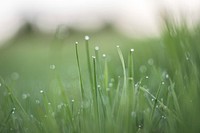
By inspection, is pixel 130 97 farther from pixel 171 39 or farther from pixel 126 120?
pixel 171 39

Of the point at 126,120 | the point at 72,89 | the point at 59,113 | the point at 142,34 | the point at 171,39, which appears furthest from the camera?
the point at 142,34

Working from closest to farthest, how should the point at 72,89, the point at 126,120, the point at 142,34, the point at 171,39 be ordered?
the point at 126,120 < the point at 171,39 < the point at 72,89 < the point at 142,34

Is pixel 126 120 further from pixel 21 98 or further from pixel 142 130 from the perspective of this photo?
pixel 21 98

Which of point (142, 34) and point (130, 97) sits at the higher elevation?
A: point (142, 34)

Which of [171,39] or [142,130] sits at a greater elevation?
[171,39]

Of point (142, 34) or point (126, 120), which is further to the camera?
point (142, 34)

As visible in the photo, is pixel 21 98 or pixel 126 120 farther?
pixel 21 98

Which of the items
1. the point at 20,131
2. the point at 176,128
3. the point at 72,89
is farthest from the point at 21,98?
the point at 176,128

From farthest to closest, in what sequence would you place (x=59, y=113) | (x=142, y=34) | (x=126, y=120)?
(x=142, y=34) → (x=59, y=113) → (x=126, y=120)

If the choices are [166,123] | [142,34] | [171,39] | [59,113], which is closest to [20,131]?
[59,113]
